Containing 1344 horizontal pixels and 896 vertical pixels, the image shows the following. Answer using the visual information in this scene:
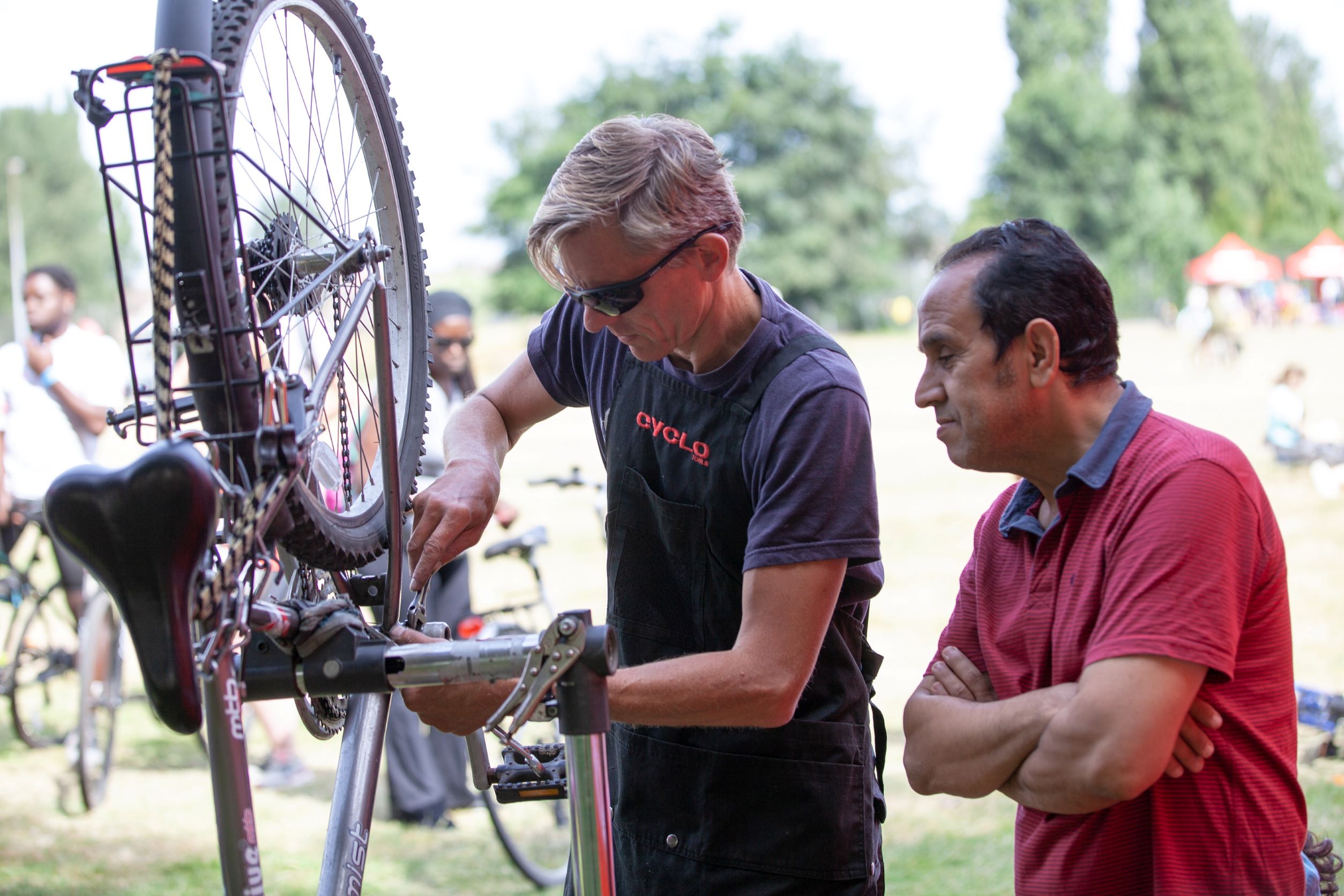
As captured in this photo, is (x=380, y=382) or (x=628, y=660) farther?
(x=628, y=660)

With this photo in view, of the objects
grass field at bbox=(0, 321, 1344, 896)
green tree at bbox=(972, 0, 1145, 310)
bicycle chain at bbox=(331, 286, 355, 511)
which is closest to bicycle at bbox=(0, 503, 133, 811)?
grass field at bbox=(0, 321, 1344, 896)

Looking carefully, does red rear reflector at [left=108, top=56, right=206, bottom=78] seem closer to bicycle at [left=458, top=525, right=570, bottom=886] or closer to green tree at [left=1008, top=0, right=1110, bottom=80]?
bicycle at [left=458, top=525, right=570, bottom=886]

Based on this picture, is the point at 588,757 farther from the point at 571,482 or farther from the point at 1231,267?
the point at 1231,267

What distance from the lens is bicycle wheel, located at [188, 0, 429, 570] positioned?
138 centimetres

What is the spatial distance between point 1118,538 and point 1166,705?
22cm

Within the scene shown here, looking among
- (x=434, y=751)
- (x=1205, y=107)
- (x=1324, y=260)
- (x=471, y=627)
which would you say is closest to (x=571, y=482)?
(x=471, y=627)

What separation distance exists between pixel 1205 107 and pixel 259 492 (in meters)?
64.1

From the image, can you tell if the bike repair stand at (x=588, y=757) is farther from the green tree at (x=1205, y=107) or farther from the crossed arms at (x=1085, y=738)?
the green tree at (x=1205, y=107)

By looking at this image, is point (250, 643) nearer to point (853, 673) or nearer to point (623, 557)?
point (623, 557)

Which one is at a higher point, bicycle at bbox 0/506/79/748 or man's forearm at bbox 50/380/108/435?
man's forearm at bbox 50/380/108/435

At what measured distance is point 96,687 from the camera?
5.39 metres

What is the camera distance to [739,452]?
1.88 meters

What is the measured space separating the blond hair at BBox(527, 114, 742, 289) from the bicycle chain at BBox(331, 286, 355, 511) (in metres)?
0.30

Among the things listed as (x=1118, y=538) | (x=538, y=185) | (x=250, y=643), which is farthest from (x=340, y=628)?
(x=538, y=185)
